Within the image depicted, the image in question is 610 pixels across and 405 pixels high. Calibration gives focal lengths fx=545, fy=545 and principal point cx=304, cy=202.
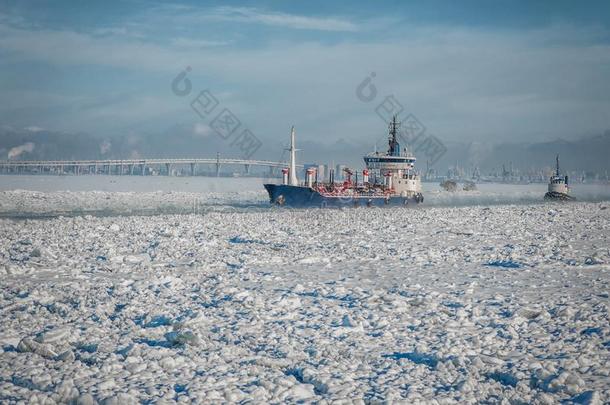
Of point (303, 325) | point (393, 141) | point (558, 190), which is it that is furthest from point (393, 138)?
point (303, 325)

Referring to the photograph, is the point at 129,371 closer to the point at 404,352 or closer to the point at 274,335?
the point at 274,335

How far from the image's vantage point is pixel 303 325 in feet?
27.3

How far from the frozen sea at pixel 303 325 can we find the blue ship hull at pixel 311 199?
30.6 meters

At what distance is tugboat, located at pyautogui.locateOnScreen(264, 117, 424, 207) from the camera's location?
47500 mm

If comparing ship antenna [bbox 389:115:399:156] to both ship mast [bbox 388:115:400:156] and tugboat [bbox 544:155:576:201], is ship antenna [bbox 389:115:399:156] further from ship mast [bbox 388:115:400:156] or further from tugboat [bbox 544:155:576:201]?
tugboat [bbox 544:155:576:201]

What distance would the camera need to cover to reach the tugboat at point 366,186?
1870 inches

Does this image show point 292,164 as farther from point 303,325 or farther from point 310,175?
point 303,325

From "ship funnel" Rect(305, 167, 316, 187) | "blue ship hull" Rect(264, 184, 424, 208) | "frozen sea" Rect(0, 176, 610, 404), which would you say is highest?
"ship funnel" Rect(305, 167, 316, 187)

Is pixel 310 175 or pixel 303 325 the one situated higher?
pixel 310 175

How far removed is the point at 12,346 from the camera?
7.39 m

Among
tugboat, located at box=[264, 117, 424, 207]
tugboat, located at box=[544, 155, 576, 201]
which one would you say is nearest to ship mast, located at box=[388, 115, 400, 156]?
tugboat, located at box=[264, 117, 424, 207]

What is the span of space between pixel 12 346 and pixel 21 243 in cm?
1119

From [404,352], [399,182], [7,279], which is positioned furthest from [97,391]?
[399,182]

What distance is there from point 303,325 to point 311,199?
38.4 meters
